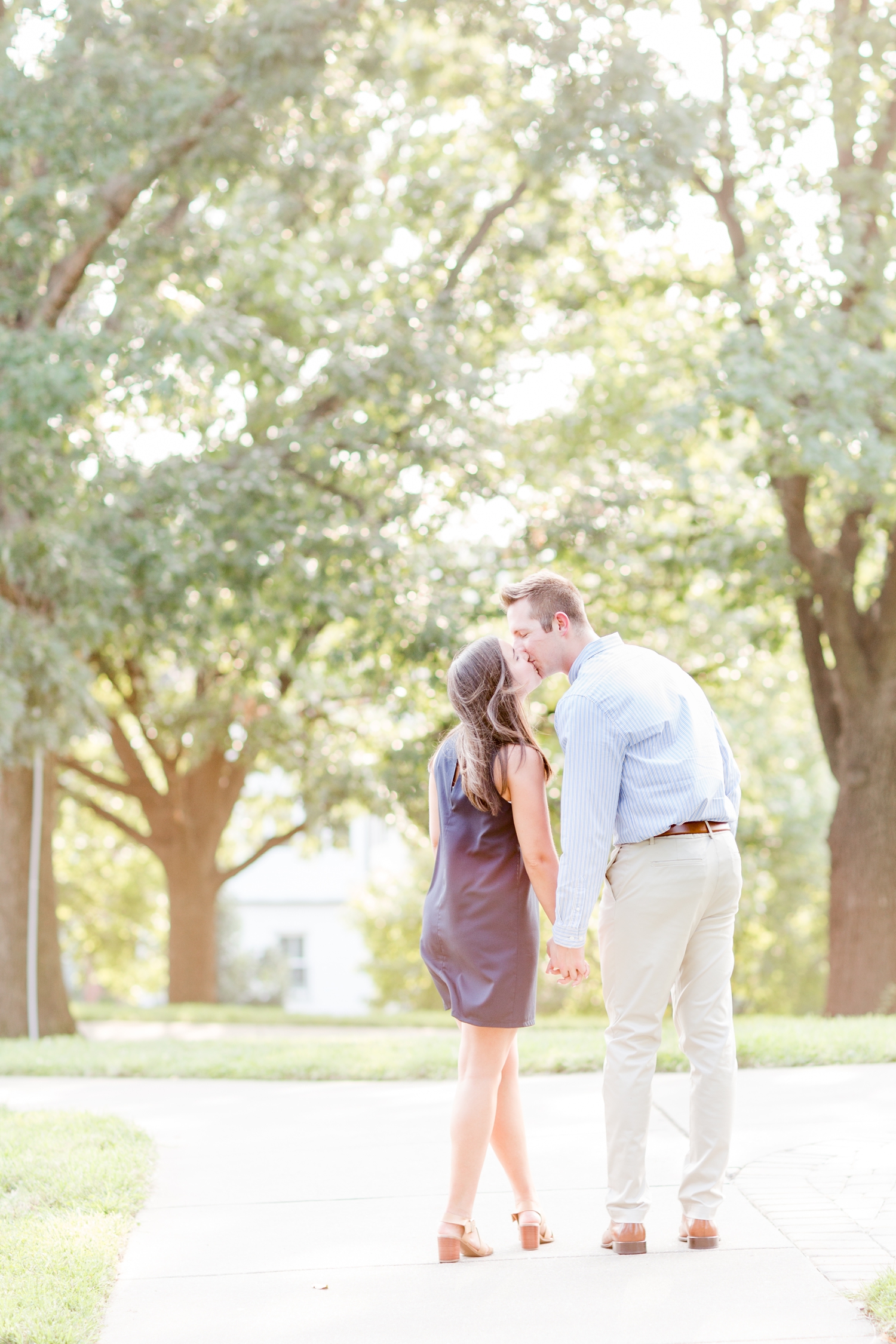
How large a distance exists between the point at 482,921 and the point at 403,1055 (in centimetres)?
420

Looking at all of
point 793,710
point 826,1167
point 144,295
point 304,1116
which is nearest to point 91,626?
point 144,295

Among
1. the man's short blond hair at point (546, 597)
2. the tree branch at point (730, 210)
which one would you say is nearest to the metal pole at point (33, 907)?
the tree branch at point (730, 210)

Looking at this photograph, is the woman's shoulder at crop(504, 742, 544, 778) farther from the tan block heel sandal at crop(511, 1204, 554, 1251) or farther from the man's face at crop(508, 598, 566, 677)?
the tan block heel sandal at crop(511, 1204, 554, 1251)

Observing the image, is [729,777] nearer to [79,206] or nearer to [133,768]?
[79,206]

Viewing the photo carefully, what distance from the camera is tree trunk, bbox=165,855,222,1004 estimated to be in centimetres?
1902

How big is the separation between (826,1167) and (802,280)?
27.4 feet

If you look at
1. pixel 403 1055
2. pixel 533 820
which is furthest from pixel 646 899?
pixel 403 1055

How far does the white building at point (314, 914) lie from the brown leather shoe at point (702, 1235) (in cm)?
3042

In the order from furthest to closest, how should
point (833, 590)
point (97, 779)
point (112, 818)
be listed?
point (112, 818) → point (97, 779) → point (833, 590)

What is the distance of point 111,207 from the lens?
11148 mm

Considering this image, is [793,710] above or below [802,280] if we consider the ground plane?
below

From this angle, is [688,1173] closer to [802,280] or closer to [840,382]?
[840,382]

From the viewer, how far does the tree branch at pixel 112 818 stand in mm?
19328

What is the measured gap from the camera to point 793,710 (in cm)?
2125
